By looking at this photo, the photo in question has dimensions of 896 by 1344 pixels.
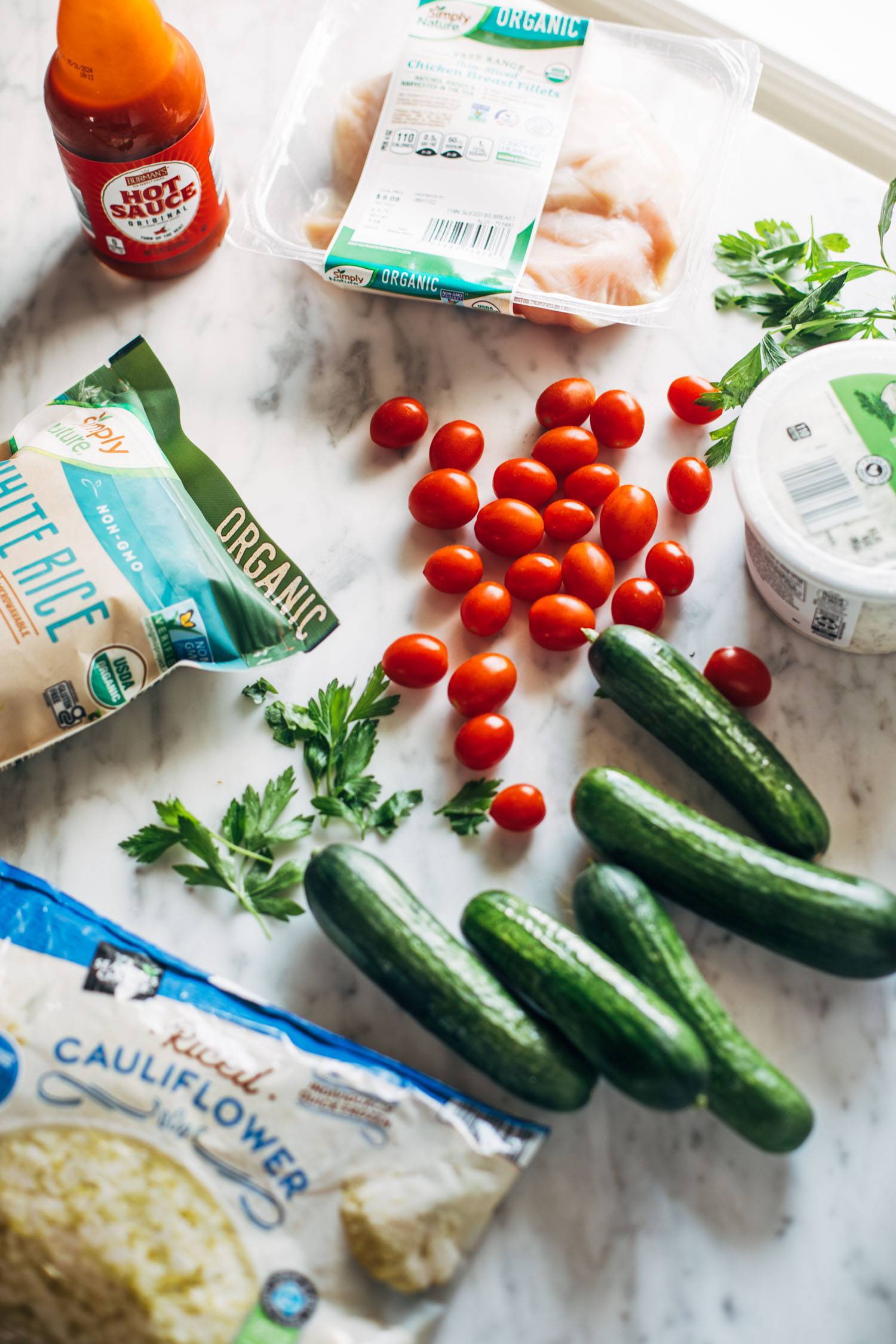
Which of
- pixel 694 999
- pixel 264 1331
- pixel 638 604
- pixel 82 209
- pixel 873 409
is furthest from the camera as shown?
pixel 82 209

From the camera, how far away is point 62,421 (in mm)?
1147

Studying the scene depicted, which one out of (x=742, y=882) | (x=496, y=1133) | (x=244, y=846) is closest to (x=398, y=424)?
(x=244, y=846)

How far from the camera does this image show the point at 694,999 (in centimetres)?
92

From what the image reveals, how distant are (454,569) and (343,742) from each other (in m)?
0.22

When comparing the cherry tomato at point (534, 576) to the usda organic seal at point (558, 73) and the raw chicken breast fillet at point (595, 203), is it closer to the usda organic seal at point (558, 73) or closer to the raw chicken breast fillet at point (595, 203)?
the raw chicken breast fillet at point (595, 203)

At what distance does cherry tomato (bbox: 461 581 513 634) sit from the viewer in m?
1.13

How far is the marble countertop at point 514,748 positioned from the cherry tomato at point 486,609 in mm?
31

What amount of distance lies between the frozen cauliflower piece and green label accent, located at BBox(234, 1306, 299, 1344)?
0.07m

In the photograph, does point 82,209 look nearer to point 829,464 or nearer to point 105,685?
point 105,685

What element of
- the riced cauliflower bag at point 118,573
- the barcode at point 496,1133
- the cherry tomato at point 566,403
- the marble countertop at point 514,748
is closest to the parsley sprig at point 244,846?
the marble countertop at point 514,748

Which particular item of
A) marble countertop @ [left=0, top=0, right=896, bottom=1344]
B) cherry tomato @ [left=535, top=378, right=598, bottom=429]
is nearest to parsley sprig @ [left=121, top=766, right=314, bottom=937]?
marble countertop @ [left=0, top=0, right=896, bottom=1344]

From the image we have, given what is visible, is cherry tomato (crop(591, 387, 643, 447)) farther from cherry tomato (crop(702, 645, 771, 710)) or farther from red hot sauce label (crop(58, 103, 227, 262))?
red hot sauce label (crop(58, 103, 227, 262))

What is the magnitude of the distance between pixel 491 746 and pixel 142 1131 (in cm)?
46

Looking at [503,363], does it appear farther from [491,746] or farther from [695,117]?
[491,746]
